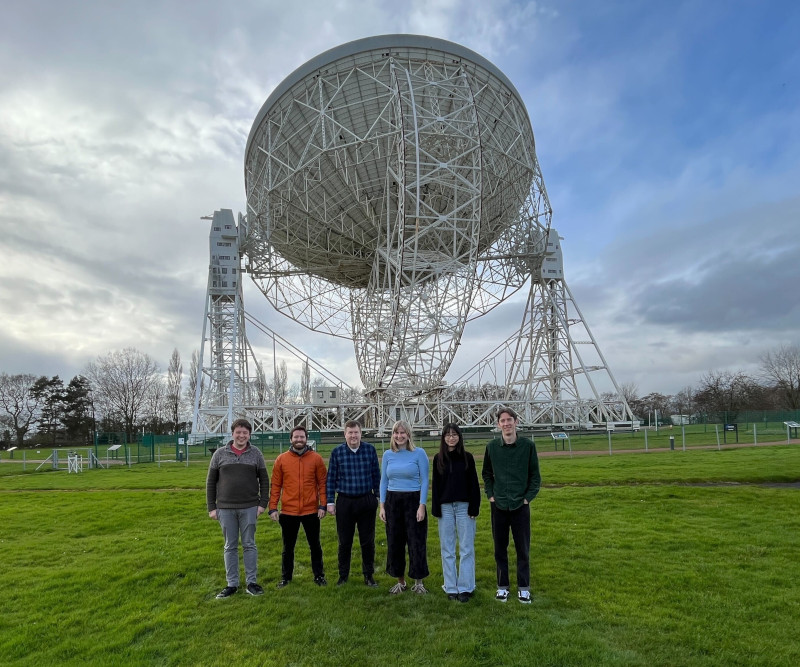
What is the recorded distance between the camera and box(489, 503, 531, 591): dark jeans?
15.5 ft

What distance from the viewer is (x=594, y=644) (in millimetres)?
3770

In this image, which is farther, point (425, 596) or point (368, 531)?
point (368, 531)

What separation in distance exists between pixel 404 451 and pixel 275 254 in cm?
1919

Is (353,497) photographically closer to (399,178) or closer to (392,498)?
(392,498)

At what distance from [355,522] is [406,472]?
2.64 ft

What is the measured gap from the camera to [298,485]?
520 centimetres

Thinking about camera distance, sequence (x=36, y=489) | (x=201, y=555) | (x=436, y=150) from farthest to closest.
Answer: (x=436, y=150) < (x=36, y=489) < (x=201, y=555)

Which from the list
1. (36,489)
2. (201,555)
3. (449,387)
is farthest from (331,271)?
(201,555)

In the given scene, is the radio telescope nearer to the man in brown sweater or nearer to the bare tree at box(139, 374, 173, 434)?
the man in brown sweater

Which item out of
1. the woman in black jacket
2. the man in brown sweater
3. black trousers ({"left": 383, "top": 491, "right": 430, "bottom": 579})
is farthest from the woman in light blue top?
the man in brown sweater

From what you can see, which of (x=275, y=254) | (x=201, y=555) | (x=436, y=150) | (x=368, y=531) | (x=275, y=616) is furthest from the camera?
(x=275, y=254)

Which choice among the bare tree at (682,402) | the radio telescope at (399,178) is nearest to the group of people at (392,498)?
the radio telescope at (399,178)

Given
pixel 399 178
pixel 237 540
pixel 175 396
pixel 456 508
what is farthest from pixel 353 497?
pixel 175 396

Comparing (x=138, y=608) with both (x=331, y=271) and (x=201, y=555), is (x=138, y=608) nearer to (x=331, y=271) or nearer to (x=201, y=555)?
(x=201, y=555)
